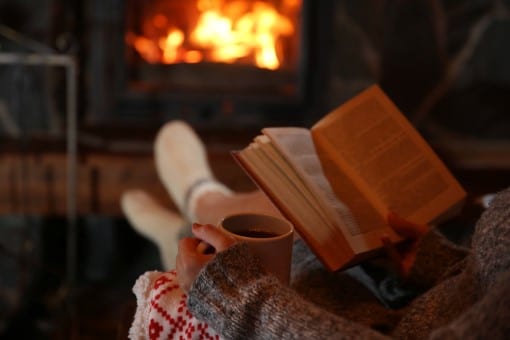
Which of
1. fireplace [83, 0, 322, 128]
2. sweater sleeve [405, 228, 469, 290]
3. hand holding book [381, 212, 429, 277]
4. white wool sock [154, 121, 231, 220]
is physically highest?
fireplace [83, 0, 322, 128]

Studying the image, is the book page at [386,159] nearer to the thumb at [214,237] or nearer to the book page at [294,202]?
the book page at [294,202]

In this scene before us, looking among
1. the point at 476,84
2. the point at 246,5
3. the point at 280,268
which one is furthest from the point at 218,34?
the point at 280,268

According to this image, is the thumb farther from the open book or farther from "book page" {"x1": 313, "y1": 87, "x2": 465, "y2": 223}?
"book page" {"x1": 313, "y1": 87, "x2": 465, "y2": 223}

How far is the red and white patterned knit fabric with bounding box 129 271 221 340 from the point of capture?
0.60 metres

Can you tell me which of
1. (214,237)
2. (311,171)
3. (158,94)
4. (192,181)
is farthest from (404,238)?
(158,94)

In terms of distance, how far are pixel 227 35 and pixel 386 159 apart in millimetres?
1002

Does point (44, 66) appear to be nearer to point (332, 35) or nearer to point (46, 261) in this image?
point (46, 261)

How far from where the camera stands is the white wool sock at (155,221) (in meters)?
1.25

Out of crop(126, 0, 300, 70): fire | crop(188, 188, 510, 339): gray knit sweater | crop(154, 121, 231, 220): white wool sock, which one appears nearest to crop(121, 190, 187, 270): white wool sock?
crop(154, 121, 231, 220): white wool sock

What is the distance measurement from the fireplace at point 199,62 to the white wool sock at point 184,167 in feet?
0.89

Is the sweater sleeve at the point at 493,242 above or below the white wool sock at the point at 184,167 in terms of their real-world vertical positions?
below

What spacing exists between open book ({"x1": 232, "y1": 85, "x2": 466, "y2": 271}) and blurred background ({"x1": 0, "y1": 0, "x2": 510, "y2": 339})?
0.77 m

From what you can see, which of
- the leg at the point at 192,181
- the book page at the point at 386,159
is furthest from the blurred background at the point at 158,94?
the book page at the point at 386,159

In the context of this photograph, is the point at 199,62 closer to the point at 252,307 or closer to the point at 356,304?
the point at 356,304
